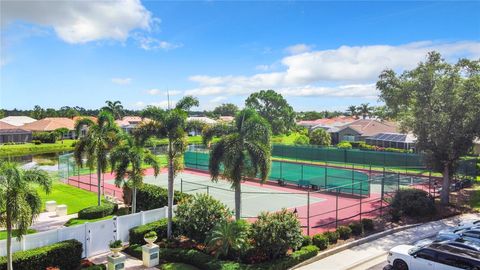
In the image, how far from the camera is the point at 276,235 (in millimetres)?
16797

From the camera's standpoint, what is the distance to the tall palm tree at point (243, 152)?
1862cm

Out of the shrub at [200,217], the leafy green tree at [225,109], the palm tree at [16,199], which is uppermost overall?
the leafy green tree at [225,109]

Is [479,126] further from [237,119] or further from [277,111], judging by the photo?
[277,111]

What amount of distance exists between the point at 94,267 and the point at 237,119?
9.32 m

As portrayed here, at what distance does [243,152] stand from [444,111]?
51.8 ft

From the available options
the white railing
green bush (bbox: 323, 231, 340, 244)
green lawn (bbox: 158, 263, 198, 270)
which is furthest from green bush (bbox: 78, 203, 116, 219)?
green bush (bbox: 323, 231, 340, 244)

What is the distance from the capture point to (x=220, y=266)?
15.9 metres

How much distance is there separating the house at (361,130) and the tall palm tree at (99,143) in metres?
54.3

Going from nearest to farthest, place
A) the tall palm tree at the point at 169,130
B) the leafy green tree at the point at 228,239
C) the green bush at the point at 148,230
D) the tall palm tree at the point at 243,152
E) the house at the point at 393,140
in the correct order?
the leafy green tree at the point at 228,239, the tall palm tree at the point at 243,152, the green bush at the point at 148,230, the tall palm tree at the point at 169,130, the house at the point at 393,140

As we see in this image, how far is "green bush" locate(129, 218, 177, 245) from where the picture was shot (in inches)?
758

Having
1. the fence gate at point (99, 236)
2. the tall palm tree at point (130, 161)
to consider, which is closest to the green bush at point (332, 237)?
the fence gate at point (99, 236)

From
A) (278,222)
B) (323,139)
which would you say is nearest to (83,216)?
(278,222)

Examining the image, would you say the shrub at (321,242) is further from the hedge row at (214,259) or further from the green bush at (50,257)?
the green bush at (50,257)

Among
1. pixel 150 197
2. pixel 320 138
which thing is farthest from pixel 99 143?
pixel 320 138
